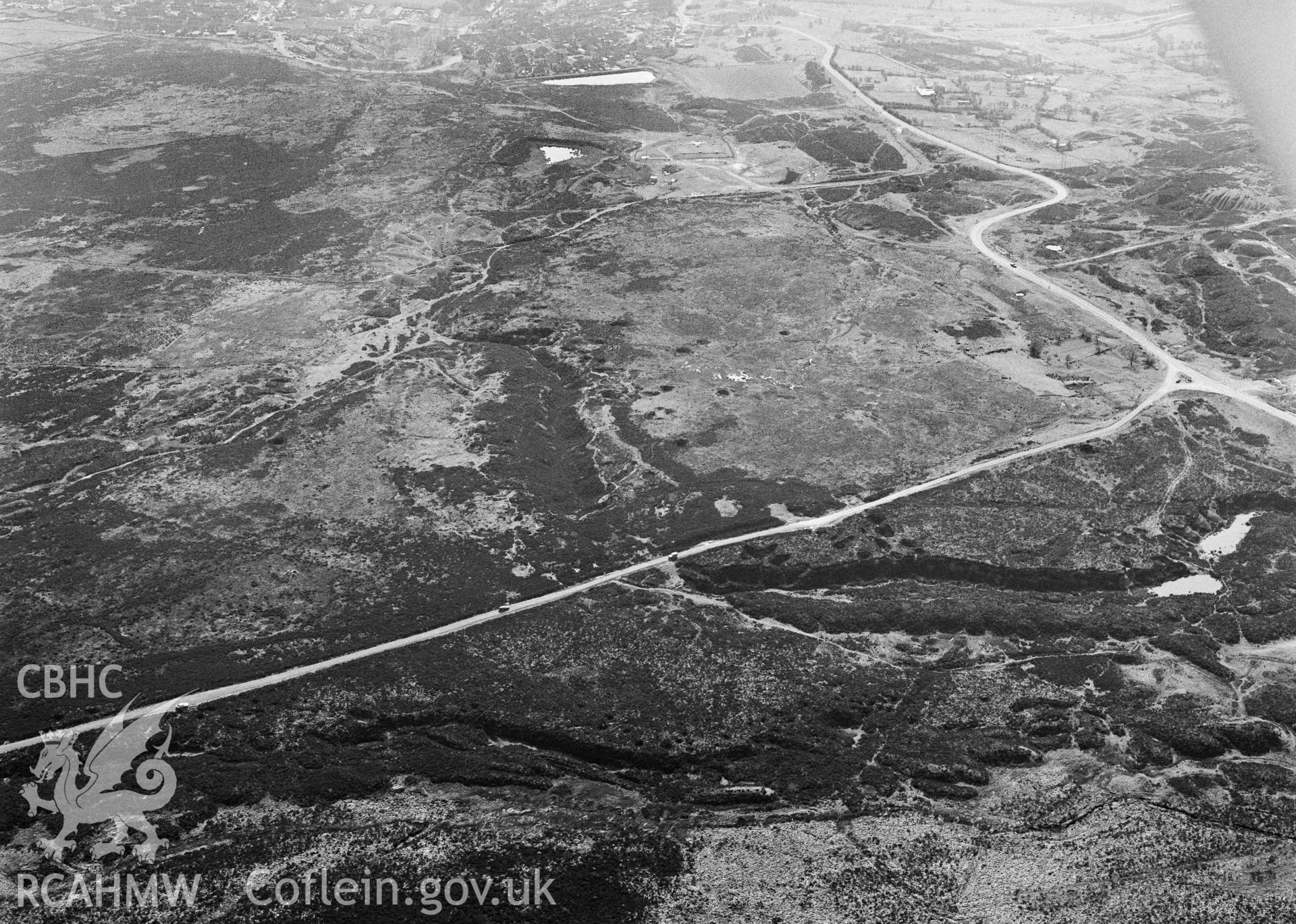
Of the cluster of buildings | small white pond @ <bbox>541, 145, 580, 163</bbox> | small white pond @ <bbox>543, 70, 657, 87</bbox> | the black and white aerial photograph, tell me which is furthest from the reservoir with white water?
the cluster of buildings

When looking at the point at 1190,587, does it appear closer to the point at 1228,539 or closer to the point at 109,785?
the point at 1228,539

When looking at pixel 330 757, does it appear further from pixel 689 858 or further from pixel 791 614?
pixel 791 614

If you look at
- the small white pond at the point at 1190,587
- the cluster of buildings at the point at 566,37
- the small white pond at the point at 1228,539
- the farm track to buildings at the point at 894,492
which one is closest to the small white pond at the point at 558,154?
the farm track to buildings at the point at 894,492

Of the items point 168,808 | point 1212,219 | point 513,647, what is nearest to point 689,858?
point 513,647

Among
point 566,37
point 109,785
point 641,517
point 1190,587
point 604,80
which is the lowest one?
point 109,785

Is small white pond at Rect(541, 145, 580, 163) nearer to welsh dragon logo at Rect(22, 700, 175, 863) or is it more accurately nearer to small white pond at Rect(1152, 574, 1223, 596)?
small white pond at Rect(1152, 574, 1223, 596)

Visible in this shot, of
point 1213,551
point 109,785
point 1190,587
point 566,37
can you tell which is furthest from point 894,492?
point 566,37
